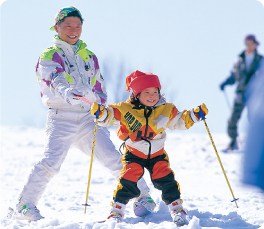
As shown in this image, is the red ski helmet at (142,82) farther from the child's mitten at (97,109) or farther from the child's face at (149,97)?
the child's mitten at (97,109)

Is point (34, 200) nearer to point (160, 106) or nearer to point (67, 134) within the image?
point (67, 134)

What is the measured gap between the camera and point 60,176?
6.95 m

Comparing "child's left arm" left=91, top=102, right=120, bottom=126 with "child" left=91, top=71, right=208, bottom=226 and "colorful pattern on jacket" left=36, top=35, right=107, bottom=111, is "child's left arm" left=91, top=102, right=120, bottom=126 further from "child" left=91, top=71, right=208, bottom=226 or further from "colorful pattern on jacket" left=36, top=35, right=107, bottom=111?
"colorful pattern on jacket" left=36, top=35, right=107, bottom=111

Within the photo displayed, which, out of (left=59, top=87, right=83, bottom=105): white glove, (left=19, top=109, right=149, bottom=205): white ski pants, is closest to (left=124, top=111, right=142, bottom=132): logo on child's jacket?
(left=59, top=87, right=83, bottom=105): white glove

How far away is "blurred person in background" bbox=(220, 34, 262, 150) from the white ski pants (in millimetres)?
4690

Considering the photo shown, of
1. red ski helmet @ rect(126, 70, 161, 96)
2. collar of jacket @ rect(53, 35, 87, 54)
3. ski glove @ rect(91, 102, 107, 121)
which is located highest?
collar of jacket @ rect(53, 35, 87, 54)

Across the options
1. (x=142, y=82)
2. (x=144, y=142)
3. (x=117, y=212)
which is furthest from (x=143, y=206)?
(x=142, y=82)

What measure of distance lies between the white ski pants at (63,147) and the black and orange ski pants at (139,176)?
1.50ft

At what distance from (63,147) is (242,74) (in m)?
5.24

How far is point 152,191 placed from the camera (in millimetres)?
5258

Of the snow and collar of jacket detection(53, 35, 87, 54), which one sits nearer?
the snow

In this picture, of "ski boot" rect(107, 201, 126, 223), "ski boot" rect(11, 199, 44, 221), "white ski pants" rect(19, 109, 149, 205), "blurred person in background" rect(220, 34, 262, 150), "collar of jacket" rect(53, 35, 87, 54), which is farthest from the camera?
"blurred person in background" rect(220, 34, 262, 150)

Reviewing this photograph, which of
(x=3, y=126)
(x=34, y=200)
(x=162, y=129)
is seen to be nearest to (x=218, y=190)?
(x=162, y=129)

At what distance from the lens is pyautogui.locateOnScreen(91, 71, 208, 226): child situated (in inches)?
127
